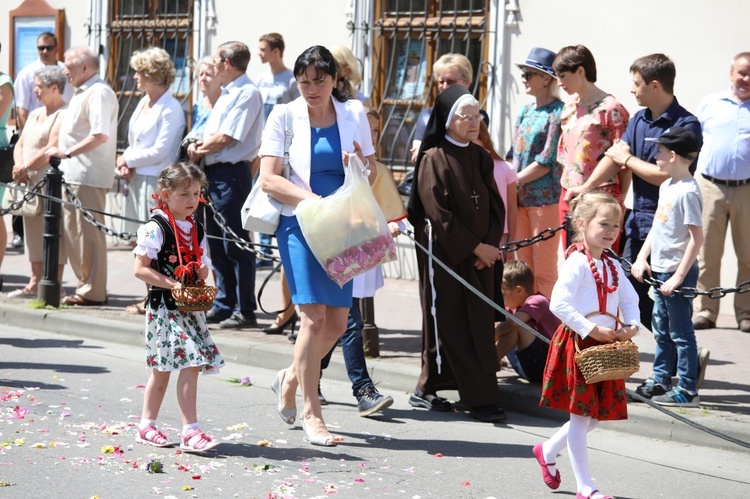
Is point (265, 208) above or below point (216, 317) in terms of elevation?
above

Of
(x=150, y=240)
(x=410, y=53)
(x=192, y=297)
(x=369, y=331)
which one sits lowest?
(x=369, y=331)

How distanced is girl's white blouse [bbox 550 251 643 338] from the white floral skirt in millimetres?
1820

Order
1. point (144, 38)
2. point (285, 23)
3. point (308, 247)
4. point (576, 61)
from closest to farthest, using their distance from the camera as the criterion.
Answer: point (308, 247)
point (576, 61)
point (285, 23)
point (144, 38)

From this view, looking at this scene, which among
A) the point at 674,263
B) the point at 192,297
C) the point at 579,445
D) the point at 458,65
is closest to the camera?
the point at 579,445

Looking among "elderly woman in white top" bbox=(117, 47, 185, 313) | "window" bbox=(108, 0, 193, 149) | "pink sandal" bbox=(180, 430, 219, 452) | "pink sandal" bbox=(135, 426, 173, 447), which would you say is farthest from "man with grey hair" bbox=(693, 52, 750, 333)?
"window" bbox=(108, 0, 193, 149)

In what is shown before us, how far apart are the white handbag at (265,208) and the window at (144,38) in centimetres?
846

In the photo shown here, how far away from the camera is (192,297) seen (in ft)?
20.3

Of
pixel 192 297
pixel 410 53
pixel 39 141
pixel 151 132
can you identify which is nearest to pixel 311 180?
pixel 192 297

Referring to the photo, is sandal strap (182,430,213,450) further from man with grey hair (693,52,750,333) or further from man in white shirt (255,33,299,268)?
man with grey hair (693,52,750,333)

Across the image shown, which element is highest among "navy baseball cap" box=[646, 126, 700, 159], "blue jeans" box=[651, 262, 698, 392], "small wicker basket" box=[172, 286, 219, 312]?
"navy baseball cap" box=[646, 126, 700, 159]

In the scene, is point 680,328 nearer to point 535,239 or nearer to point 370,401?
point 535,239

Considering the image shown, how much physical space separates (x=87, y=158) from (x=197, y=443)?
5.20 m

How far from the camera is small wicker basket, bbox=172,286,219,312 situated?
6.17 meters

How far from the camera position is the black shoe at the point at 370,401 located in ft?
23.6
